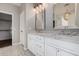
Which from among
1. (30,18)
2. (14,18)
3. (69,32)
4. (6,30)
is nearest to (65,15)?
(69,32)

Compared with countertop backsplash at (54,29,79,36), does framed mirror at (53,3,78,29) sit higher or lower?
higher

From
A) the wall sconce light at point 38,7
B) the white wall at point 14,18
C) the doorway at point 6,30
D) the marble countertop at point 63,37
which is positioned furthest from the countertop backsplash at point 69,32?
the doorway at point 6,30

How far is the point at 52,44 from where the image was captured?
167cm

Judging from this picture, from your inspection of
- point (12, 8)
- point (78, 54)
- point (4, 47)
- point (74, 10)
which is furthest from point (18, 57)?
point (74, 10)

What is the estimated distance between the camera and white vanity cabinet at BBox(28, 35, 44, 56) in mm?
1726

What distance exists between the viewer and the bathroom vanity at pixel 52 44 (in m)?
1.53

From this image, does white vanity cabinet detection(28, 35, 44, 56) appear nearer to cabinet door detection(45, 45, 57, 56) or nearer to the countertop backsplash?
cabinet door detection(45, 45, 57, 56)

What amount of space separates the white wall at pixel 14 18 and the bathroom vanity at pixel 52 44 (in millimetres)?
197

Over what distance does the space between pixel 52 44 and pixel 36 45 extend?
0.25 meters

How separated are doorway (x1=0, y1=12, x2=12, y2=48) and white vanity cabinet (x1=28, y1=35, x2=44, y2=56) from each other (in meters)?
0.31

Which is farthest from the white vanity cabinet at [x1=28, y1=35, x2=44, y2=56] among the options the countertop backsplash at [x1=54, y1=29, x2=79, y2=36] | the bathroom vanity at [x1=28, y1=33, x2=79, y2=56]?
the countertop backsplash at [x1=54, y1=29, x2=79, y2=36]

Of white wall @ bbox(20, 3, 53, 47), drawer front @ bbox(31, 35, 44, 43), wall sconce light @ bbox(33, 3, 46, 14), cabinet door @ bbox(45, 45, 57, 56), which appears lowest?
cabinet door @ bbox(45, 45, 57, 56)

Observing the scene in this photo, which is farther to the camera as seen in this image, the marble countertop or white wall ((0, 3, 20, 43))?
white wall ((0, 3, 20, 43))

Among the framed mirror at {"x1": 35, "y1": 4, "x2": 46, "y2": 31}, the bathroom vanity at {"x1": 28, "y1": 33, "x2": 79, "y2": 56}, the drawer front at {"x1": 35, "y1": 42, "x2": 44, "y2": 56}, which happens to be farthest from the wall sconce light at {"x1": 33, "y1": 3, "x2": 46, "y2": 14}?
the drawer front at {"x1": 35, "y1": 42, "x2": 44, "y2": 56}
